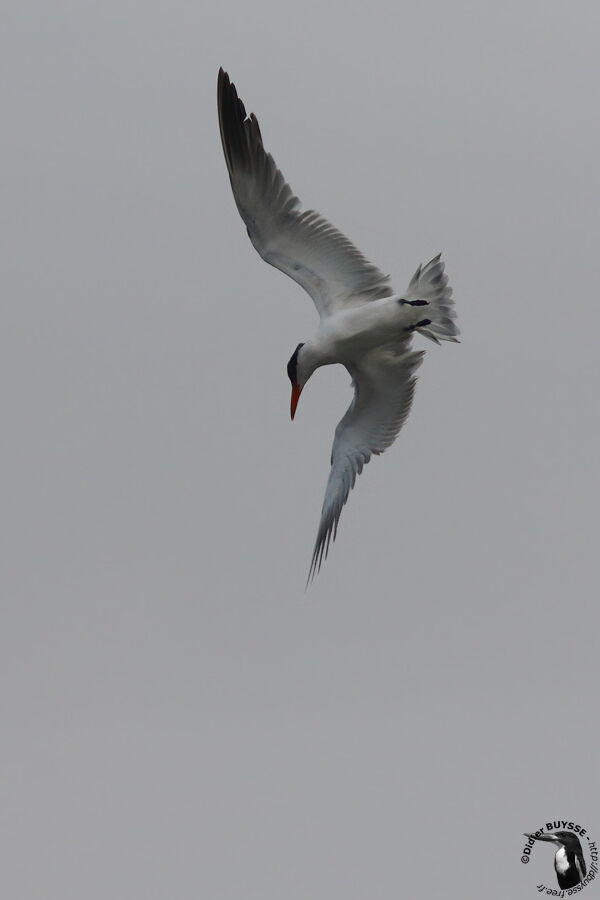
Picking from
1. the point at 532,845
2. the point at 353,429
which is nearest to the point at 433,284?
the point at 353,429

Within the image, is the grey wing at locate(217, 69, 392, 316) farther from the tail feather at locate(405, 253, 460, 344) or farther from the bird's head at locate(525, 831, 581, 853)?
the bird's head at locate(525, 831, 581, 853)

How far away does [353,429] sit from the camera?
54.1 ft

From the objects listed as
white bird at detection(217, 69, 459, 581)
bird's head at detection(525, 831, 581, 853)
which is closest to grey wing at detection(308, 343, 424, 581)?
white bird at detection(217, 69, 459, 581)

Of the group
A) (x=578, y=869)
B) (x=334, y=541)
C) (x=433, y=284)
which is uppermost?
(x=433, y=284)

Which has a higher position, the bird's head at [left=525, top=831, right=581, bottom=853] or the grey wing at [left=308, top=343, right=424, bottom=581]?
the grey wing at [left=308, top=343, right=424, bottom=581]

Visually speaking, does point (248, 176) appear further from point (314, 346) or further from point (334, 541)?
point (334, 541)

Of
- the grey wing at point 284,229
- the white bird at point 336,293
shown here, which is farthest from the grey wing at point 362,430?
the grey wing at point 284,229

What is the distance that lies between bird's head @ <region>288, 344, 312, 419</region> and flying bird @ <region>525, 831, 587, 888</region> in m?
3.50

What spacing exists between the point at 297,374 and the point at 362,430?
0.89 m

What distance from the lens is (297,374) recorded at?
15.8m

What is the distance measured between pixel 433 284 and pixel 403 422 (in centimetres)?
135

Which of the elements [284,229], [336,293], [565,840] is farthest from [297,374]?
[565,840]

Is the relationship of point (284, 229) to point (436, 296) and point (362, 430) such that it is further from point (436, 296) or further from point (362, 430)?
point (362, 430)

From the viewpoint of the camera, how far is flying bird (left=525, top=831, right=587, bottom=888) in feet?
52.3
